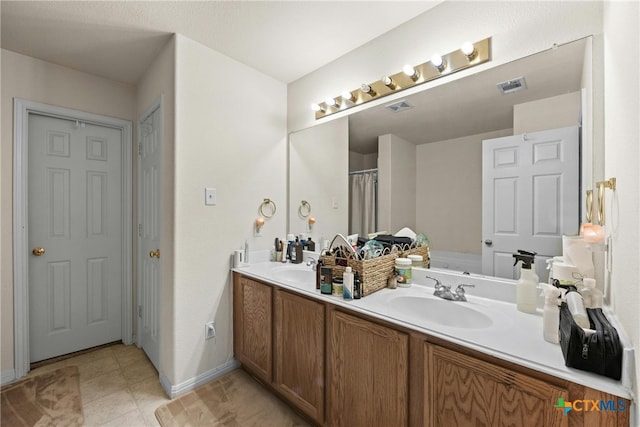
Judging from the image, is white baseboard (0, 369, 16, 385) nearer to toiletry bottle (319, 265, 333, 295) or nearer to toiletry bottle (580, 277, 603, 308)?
toiletry bottle (319, 265, 333, 295)

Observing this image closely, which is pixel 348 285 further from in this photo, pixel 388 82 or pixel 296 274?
pixel 388 82

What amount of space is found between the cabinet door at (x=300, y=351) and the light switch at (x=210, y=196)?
80cm

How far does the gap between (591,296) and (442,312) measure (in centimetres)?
54

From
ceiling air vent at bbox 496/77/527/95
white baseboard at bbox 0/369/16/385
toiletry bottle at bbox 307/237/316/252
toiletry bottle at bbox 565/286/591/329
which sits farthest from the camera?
toiletry bottle at bbox 307/237/316/252

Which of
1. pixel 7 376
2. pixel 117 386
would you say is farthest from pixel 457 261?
pixel 7 376

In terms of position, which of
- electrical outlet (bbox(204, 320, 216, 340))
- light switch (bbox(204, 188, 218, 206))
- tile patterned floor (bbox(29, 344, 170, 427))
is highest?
light switch (bbox(204, 188, 218, 206))

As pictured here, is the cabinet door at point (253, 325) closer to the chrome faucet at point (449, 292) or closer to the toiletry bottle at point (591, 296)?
the chrome faucet at point (449, 292)

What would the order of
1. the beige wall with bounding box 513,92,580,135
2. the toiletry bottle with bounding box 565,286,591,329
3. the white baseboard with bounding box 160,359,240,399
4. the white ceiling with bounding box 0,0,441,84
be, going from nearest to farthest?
the toiletry bottle with bounding box 565,286,591,329 → the beige wall with bounding box 513,92,580,135 → the white ceiling with bounding box 0,0,441,84 → the white baseboard with bounding box 160,359,240,399

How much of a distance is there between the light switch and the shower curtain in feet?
3.22

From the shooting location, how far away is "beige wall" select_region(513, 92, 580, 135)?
1203mm

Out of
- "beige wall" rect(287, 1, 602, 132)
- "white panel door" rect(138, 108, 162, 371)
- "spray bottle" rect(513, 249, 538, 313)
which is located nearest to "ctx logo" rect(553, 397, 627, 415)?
"spray bottle" rect(513, 249, 538, 313)

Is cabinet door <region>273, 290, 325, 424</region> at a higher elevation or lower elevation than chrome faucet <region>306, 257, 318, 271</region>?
lower

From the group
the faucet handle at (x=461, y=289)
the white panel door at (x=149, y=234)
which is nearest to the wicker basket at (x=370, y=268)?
the faucet handle at (x=461, y=289)

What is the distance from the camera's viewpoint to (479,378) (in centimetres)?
90
